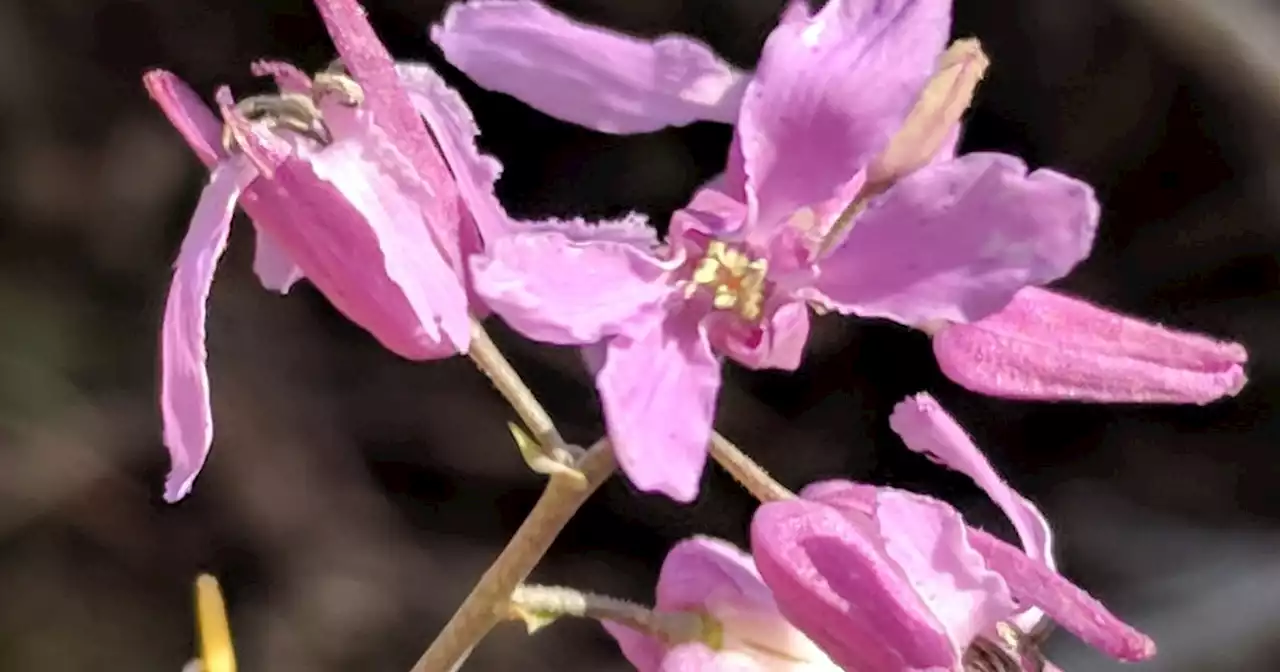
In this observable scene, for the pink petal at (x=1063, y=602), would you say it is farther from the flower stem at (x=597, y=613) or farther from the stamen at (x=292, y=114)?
the stamen at (x=292, y=114)

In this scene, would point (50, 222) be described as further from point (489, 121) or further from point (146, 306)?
point (489, 121)

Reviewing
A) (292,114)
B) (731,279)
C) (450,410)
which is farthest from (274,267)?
(450,410)

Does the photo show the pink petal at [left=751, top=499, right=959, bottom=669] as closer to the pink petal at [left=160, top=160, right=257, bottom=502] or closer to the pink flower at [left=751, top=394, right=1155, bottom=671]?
the pink flower at [left=751, top=394, right=1155, bottom=671]

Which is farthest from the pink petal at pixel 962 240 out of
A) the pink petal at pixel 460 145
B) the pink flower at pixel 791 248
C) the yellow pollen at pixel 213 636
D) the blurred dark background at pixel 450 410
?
the blurred dark background at pixel 450 410

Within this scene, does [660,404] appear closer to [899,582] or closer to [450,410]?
[899,582]

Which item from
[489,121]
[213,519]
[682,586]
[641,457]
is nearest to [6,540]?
[213,519]
